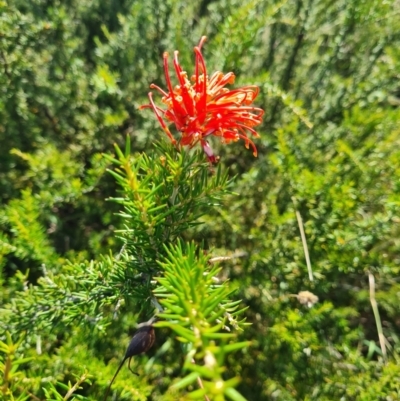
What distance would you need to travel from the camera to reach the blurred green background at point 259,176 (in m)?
1.18

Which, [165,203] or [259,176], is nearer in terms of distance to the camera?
[165,203]

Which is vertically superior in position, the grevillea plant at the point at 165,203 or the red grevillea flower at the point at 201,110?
the red grevillea flower at the point at 201,110

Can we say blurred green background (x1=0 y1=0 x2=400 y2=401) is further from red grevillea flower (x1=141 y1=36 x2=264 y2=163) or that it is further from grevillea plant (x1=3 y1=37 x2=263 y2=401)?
red grevillea flower (x1=141 y1=36 x2=264 y2=163)

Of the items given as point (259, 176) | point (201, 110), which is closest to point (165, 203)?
point (201, 110)

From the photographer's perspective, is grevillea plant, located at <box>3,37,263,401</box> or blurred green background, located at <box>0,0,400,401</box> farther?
blurred green background, located at <box>0,0,400,401</box>

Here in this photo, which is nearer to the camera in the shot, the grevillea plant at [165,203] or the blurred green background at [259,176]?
the grevillea plant at [165,203]

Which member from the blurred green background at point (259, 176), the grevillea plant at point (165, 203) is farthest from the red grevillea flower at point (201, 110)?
the blurred green background at point (259, 176)

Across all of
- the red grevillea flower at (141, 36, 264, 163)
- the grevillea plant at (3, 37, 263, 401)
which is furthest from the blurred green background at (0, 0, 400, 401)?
the red grevillea flower at (141, 36, 264, 163)

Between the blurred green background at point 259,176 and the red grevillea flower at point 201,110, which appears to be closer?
the red grevillea flower at point 201,110

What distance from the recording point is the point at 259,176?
5.43 feet

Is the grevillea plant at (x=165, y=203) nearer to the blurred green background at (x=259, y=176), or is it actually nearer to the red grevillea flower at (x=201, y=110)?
the red grevillea flower at (x=201, y=110)

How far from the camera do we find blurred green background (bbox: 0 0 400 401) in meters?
1.18

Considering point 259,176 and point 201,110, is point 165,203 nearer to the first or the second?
point 201,110

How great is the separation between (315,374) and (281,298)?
0.28 meters
